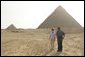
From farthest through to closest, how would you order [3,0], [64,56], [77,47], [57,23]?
1. [57,23]
2. [77,47]
3. [3,0]
4. [64,56]

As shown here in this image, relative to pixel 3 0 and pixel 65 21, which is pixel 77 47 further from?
pixel 65 21

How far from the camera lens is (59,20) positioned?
50094 millimetres

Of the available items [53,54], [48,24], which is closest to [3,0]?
[53,54]

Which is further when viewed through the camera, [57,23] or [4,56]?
[57,23]

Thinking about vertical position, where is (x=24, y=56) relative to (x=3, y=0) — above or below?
below

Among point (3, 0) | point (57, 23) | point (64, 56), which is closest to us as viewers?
point (64, 56)

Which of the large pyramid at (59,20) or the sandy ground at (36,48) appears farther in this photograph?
the large pyramid at (59,20)

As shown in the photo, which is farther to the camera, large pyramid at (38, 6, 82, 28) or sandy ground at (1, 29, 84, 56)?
large pyramid at (38, 6, 82, 28)

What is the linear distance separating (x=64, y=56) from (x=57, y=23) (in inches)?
1381

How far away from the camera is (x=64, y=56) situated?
14.0 meters

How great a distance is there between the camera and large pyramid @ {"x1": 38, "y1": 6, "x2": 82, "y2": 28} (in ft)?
160

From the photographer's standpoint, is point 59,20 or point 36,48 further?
point 59,20

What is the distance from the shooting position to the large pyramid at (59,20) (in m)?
48.8

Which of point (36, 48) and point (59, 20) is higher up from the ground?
point (59, 20)
